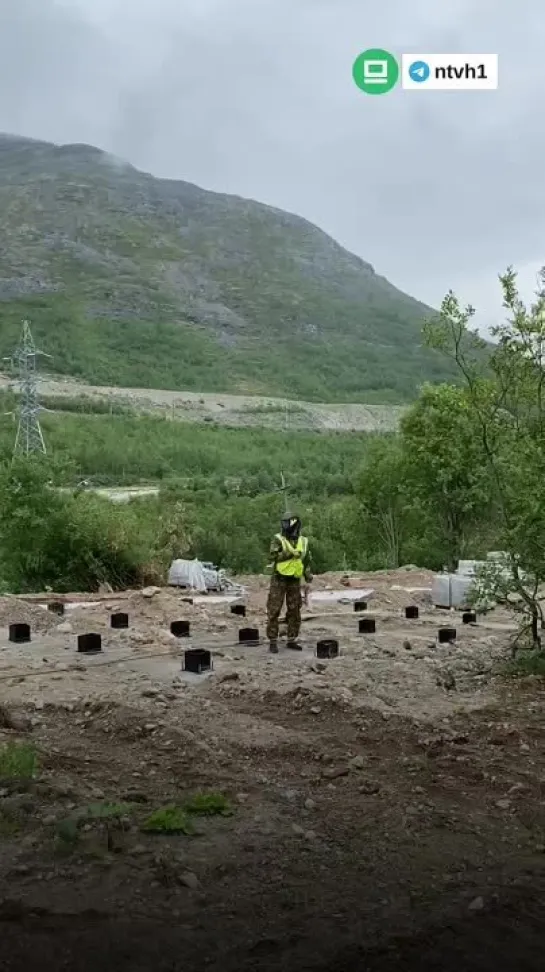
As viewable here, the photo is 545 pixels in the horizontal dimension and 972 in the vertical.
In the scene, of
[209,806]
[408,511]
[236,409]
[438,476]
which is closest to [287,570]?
[209,806]

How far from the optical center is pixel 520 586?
809 cm

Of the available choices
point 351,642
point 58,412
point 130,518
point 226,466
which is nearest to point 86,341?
point 58,412

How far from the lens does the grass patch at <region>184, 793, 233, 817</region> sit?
16.0ft

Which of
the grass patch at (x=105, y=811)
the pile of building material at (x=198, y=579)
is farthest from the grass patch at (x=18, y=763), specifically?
the pile of building material at (x=198, y=579)

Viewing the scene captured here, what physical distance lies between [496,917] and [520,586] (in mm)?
4568

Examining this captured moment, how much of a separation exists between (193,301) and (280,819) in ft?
486

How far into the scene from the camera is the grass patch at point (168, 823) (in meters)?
4.59

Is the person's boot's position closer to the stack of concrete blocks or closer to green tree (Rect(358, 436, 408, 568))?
the stack of concrete blocks

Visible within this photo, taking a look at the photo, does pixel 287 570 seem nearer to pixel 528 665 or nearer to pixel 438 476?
pixel 528 665

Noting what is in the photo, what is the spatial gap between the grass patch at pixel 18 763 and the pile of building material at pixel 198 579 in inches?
402

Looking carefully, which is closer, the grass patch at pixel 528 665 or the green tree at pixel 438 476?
the grass patch at pixel 528 665

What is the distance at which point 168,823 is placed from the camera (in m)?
4.61

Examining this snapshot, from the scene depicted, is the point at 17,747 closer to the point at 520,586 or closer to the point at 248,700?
the point at 248,700

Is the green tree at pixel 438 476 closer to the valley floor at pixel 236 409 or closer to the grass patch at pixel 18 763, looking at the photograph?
the grass patch at pixel 18 763
